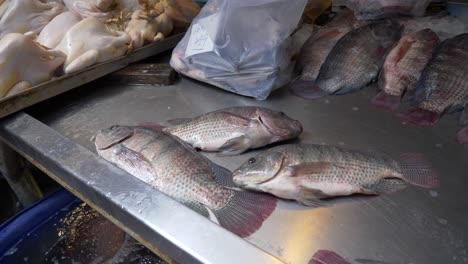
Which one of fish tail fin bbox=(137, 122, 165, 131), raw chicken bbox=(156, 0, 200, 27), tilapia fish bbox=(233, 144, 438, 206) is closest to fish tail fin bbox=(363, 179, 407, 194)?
tilapia fish bbox=(233, 144, 438, 206)

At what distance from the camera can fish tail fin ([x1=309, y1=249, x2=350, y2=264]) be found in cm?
93

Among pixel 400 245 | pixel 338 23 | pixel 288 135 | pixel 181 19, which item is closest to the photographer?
pixel 400 245

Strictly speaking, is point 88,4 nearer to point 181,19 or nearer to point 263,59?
point 181,19

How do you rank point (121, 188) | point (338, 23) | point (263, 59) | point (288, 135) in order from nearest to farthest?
point (121, 188)
point (288, 135)
point (263, 59)
point (338, 23)

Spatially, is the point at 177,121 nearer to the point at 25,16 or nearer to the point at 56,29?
the point at 56,29

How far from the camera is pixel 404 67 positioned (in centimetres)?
171

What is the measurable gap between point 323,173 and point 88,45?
4.90 ft

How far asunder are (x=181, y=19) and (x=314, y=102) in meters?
1.25

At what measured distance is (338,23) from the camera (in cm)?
221

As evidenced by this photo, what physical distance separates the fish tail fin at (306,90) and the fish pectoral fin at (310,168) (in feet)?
2.19

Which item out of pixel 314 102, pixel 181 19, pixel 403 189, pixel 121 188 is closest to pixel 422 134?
pixel 403 189

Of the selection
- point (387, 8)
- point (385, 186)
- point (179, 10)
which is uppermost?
point (387, 8)

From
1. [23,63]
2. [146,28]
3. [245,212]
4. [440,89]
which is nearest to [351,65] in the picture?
[440,89]

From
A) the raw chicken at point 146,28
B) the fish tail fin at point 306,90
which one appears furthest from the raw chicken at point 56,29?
the fish tail fin at point 306,90
